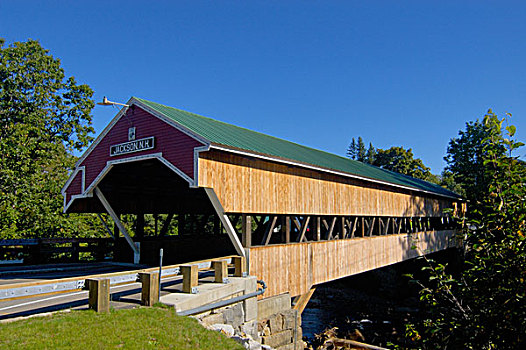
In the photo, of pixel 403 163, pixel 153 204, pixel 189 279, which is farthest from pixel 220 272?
pixel 403 163

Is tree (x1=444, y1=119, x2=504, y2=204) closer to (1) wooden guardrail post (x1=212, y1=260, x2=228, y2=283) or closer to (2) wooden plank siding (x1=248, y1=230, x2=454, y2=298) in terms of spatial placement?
(2) wooden plank siding (x1=248, y1=230, x2=454, y2=298)

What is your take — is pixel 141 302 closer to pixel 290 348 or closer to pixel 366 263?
pixel 290 348

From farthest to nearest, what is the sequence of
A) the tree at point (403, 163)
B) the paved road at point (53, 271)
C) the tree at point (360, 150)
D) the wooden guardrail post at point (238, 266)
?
the tree at point (360, 150)
the tree at point (403, 163)
the paved road at point (53, 271)
the wooden guardrail post at point (238, 266)

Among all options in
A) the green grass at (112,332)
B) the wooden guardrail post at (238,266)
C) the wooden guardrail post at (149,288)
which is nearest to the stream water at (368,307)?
the wooden guardrail post at (238,266)

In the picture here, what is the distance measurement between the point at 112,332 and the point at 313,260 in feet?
30.6

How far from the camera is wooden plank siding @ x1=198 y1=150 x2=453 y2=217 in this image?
Answer: 10.9 meters

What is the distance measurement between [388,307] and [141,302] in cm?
2314

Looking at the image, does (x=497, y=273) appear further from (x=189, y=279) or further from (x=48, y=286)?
(x=48, y=286)

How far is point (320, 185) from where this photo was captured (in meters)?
14.9

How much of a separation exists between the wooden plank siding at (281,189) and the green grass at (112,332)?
4190 mm

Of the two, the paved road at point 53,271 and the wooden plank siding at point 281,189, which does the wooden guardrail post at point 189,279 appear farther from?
the paved road at point 53,271

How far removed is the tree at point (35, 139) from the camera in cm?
2028

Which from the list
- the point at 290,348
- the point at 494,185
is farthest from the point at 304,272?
the point at 494,185

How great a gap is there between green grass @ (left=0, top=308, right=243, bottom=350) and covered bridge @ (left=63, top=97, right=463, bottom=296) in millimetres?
4112
